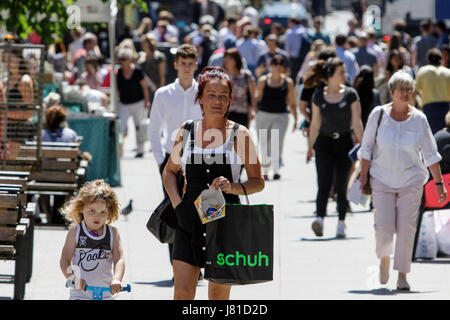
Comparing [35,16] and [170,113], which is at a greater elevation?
[35,16]

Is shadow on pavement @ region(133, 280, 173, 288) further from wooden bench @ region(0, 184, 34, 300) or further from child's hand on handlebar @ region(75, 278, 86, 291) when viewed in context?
child's hand on handlebar @ region(75, 278, 86, 291)

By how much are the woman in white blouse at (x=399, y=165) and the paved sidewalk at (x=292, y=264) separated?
0.44 meters

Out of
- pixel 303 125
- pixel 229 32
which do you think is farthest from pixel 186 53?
pixel 229 32

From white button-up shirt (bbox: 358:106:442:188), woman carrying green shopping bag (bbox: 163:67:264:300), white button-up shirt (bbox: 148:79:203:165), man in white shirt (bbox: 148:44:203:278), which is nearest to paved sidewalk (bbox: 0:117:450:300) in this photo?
man in white shirt (bbox: 148:44:203:278)

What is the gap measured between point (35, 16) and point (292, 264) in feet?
18.8

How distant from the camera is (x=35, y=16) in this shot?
14859 millimetres

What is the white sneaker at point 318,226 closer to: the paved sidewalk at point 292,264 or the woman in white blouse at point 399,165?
the paved sidewalk at point 292,264

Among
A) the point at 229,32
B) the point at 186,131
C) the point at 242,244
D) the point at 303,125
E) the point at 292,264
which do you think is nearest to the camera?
the point at 242,244

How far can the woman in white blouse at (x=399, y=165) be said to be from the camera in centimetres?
930

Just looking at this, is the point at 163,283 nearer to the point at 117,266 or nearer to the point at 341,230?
the point at 341,230

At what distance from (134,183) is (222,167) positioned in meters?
9.72

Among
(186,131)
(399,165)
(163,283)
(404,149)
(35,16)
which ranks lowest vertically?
(163,283)

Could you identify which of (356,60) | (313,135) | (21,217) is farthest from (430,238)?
(356,60)
